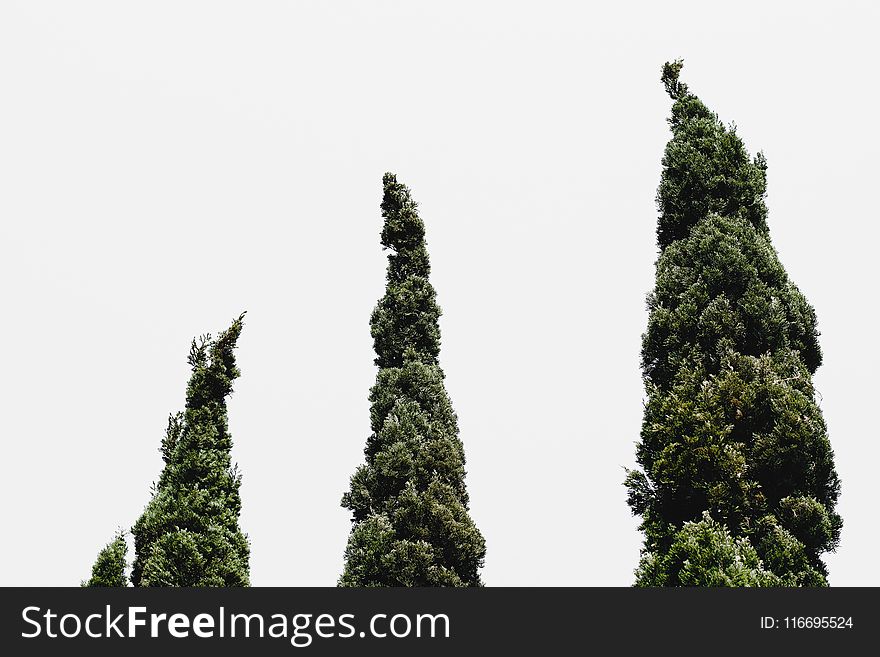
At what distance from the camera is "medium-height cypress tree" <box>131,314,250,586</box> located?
1747cm

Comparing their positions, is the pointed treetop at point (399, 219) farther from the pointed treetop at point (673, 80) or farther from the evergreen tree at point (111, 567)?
the evergreen tree at point (111, 567)

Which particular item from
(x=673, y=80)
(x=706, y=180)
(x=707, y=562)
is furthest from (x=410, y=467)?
(x=673, y=80)

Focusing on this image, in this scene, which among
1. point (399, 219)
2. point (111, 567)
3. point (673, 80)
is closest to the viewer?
point (673, 80)

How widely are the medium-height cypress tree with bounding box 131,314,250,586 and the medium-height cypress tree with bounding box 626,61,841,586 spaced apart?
981cm

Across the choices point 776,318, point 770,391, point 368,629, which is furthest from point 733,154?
point 368,629

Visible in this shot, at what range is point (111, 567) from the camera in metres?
18.8

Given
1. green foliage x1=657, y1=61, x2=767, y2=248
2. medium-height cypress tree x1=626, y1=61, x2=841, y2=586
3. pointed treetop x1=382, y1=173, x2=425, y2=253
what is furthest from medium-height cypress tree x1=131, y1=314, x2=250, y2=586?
green foliage x1=657, y1=61, x2=767, y2=248

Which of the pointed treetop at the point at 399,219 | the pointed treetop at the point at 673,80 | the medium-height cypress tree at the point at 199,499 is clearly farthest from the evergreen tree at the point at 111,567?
the pointed treetop at the point at 673,80

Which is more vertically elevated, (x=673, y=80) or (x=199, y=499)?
(x=673, y=80)

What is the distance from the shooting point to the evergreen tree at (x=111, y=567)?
731 inches

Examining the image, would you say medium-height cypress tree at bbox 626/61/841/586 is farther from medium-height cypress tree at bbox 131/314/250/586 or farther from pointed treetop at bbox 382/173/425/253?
medium-height cypress tree at bbox 131/314/250/586

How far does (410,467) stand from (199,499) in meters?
5.04

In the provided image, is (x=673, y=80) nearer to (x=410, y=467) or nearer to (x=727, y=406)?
(x=727, y=406)

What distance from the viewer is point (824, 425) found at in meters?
13.1
